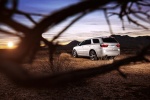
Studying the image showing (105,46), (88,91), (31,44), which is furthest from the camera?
(105,46)

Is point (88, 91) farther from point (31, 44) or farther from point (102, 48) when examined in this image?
point (102, 48)

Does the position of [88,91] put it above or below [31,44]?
below

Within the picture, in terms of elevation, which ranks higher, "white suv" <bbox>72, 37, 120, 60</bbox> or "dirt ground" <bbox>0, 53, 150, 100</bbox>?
"white suv" <bbox>72, 37, 120, 60</bbox>

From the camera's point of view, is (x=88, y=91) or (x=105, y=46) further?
(x=105, y=46)

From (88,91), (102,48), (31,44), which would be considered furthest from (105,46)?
(31,44)

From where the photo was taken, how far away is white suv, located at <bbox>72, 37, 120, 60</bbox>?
57.6 ft

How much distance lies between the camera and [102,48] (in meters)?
17.7

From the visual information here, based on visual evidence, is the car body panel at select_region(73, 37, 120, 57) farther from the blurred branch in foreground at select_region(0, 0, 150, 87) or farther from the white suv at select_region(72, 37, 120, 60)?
the blurred branch in foreground at select_region(0, 0, 150, 87)

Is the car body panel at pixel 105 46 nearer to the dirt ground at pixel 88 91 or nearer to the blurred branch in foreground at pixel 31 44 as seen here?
the dirt ground at pixel 88 91

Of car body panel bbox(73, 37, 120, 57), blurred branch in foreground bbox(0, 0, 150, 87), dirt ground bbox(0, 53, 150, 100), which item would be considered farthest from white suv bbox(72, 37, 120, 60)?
blurred branch in foreground bbox(0, 0, 150, 87)

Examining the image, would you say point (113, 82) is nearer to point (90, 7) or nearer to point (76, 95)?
point (76, 95)

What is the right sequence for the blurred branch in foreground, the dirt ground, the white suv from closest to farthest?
the blurred branch in foreground → the dirt ground → the white suv

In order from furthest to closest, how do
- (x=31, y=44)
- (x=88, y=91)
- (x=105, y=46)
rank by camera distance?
(x=105, y=46), (x=88, y=91), (x=31, y=44)

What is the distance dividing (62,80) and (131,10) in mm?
1662
